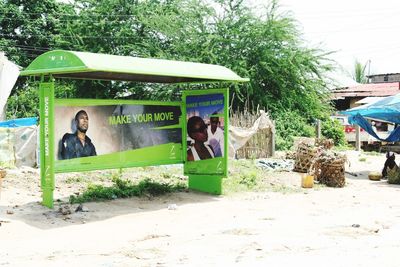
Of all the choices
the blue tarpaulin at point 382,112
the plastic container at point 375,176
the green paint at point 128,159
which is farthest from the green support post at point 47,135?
the blue tarpaulin at point 382,112

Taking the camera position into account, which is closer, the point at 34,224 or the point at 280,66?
the point at 34,224

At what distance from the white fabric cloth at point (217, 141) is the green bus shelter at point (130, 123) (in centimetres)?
2

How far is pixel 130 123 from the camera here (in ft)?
43.0

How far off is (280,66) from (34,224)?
2201 cm

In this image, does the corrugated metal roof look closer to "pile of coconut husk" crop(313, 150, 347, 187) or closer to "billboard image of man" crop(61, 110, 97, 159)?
"pile of coconut husk" crop(313, 150, 347, 187)

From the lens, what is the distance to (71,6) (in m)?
37.8

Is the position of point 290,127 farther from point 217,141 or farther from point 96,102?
point 96,102

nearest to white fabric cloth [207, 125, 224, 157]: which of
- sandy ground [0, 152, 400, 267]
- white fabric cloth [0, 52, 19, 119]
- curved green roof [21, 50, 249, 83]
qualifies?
sandy ground [0, 152, 400, 267]

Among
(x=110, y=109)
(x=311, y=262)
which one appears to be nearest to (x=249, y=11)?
(x=110, y=109)

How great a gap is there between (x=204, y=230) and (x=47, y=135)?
3.54 metres

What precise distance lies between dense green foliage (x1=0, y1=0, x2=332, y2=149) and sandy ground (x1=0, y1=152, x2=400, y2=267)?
1452 cm

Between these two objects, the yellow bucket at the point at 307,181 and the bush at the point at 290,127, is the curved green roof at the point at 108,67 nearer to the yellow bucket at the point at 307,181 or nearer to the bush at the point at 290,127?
the yellow bucket at the point at 307,181

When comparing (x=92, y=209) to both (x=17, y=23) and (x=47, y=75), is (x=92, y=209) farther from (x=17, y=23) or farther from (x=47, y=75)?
(x=17, y=23)

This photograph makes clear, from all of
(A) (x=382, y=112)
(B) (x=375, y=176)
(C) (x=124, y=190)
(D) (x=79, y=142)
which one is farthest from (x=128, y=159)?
(A) (x=382, y=112)
